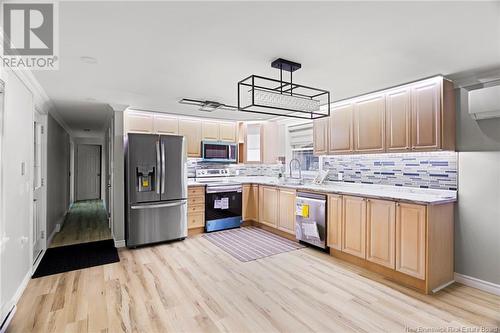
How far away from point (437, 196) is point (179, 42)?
3128 mm

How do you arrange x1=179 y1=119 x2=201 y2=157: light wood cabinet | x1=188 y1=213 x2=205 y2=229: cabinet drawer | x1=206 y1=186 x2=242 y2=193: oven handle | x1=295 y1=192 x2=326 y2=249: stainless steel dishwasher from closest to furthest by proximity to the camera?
x1=295 y1=192 x2=326 y2=249: stainless steel dishwasher
x1=188 y1=213 x2=205 y2=229: cabinet drawer
x1=206 y1=186 x2=242 y2=193: oven handle
x1=179 y1=119 x2=201 y2=157: light wood cabinet

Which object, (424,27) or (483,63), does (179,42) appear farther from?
(483,63)

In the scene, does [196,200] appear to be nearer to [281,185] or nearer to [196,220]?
[196,220]

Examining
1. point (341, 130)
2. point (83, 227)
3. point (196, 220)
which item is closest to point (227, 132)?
point (196, 220)

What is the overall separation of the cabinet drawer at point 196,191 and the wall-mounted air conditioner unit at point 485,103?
3.96 meters

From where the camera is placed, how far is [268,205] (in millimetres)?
5051

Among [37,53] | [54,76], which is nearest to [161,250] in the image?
[54,76]

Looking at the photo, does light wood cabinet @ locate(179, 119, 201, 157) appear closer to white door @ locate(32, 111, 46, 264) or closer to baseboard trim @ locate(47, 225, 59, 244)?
white door @ locate(32, 111, 46, 264)

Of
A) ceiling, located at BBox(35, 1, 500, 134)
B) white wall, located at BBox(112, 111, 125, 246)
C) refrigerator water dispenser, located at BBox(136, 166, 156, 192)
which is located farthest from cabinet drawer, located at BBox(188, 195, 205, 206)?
ceiling, located at BBox(35, 1, 500, 134)

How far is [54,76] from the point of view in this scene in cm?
285

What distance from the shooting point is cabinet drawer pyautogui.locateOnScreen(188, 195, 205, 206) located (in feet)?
15.8

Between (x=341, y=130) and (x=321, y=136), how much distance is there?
15.0 inches

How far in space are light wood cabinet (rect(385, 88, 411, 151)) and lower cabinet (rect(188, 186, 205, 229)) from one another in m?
3.16

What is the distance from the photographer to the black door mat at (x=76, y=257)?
3.33 m
